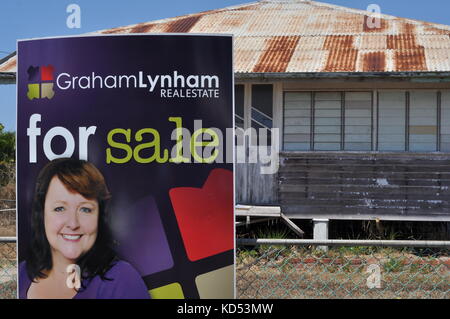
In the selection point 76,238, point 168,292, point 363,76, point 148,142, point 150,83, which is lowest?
point 168,292

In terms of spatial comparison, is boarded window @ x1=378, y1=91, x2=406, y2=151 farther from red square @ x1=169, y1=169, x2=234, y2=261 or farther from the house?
red square @ x1=169, y1=169, x2=234, y2=261

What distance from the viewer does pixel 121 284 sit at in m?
3.13

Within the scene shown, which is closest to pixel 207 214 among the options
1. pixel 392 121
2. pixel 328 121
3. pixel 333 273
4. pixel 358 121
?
pixel 333 273

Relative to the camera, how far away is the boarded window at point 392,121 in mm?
10867

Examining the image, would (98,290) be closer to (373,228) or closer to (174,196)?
(174,196)

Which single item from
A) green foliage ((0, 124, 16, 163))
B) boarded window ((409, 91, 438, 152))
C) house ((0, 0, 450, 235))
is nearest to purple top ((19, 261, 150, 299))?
house ((0, 0, 450, 235))

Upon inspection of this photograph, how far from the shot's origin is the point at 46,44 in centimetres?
316

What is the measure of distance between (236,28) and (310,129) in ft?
10.3

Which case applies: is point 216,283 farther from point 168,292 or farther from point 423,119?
point 423,119

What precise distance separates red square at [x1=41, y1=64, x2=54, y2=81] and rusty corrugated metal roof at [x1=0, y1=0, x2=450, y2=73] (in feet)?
23.5

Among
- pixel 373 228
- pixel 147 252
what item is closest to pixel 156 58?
pixel 147 252

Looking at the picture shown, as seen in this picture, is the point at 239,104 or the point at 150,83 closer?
the point at 150,83

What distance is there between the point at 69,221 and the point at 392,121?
28.5 ft

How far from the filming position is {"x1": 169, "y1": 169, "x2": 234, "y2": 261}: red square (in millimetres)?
3088
